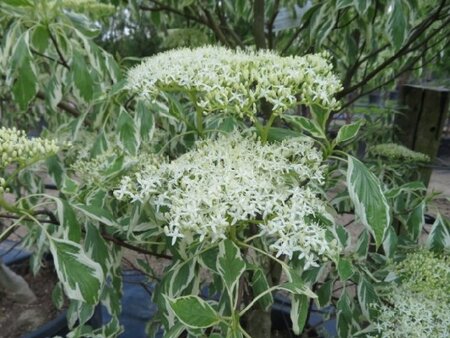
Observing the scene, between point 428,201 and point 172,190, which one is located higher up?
point 172,190

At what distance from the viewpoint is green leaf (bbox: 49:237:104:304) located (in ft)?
1.89

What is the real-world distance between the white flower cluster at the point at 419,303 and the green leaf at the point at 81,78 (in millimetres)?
676

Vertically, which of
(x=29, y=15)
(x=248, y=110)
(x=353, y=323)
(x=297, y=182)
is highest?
(x=29, y=15)

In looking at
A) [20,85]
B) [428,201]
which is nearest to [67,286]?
[20,85]

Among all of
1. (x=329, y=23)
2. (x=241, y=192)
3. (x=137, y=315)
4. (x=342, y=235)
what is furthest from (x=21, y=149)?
(x=137, y=315)

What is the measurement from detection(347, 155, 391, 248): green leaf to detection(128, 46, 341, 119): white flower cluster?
105mm

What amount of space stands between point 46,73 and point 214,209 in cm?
109

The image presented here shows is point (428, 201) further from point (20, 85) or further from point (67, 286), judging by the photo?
point (20, 85)

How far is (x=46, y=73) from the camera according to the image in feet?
4.53

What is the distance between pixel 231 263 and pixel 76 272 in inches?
8.5

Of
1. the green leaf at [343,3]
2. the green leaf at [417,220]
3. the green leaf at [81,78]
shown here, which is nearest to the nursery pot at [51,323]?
the green leaf at [81,78]

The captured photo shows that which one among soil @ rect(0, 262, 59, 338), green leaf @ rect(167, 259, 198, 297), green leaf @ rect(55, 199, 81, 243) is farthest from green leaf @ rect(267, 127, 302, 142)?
soil @ rect(0, 262, 59, 338)

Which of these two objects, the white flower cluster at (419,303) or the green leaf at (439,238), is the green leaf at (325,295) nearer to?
the white flower cluster at (419,303)

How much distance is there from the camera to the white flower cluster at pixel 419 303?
28.2 inches
